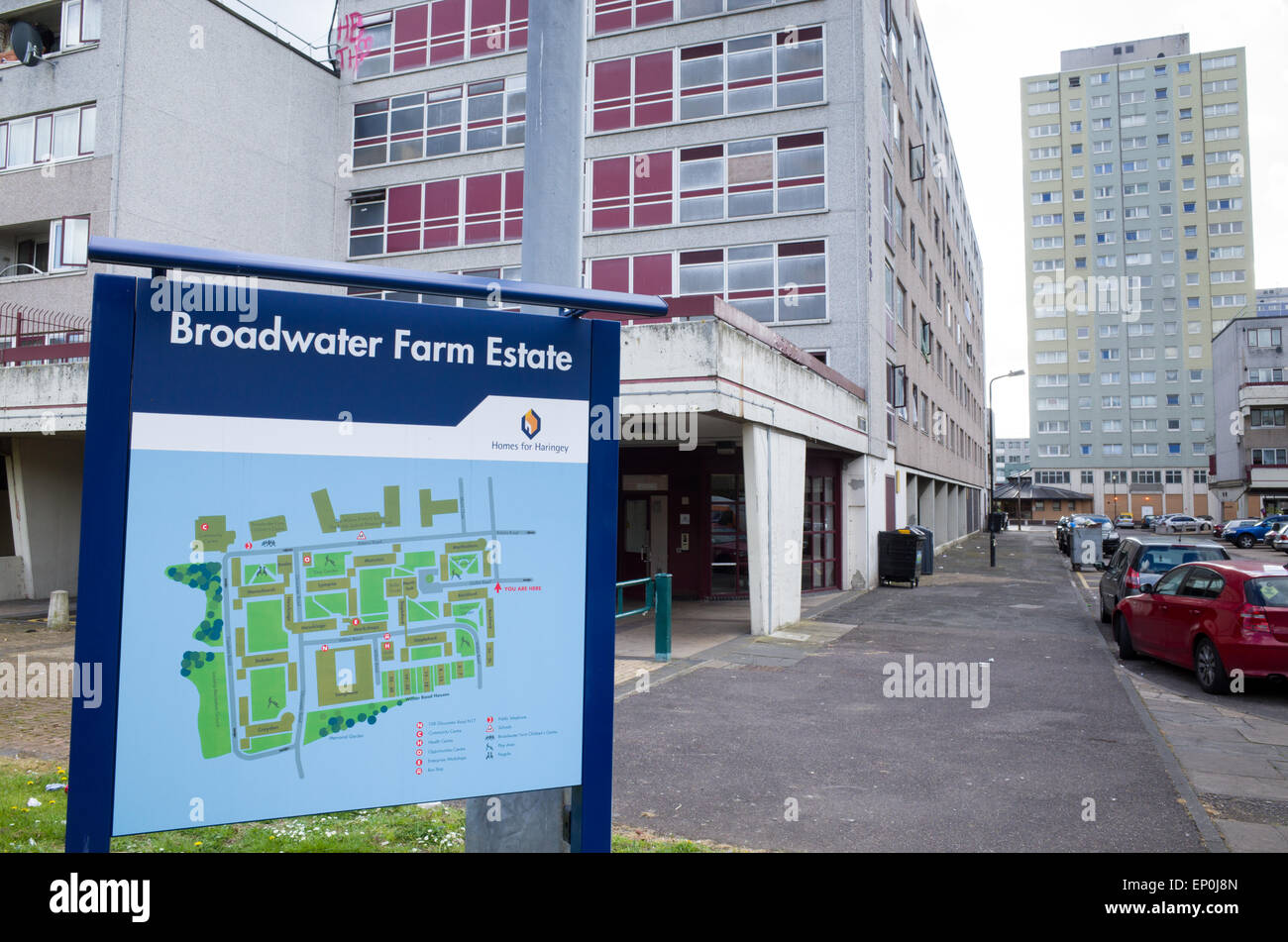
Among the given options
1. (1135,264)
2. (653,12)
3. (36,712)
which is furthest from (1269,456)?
(36,712)

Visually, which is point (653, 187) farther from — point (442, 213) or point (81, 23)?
point (81, 23)

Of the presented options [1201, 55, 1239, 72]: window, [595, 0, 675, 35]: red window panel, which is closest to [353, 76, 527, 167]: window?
[595, 0, 675, 35]: red window panel

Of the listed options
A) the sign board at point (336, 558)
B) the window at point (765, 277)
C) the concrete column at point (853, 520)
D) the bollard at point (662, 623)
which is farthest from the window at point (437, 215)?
the sign board at point (336, 558)

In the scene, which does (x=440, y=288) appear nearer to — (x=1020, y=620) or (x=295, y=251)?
(x=1020, y=620)

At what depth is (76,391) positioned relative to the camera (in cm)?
1822

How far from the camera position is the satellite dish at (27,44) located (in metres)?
24.2

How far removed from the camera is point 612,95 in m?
27.7

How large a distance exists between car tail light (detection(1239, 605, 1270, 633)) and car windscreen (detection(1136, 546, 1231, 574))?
16.1 feet

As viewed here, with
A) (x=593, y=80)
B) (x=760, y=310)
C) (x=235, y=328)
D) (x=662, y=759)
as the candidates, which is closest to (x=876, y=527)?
(x=760, y=310)

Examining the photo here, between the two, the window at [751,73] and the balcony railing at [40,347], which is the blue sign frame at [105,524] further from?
the window at [751,73]

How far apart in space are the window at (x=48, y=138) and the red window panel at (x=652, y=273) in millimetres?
15379

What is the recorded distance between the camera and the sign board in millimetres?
2400

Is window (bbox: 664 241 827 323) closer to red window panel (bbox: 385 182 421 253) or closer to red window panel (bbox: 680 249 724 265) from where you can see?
red window panel (bbox: 680 249 724 265)

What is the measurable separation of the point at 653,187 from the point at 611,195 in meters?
1.42
